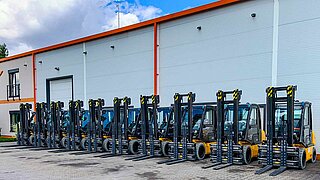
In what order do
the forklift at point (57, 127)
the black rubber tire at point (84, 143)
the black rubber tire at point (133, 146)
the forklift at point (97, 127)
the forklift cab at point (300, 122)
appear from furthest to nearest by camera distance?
the forklift at point (57, 127) < the black rubber tire at point (84, 143) < the forklift at point (97, 127) < the black rubber tire at point (133, 146) < the forklift cab at point (300, 122)

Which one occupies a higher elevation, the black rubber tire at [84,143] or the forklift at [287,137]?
the forklift at [287,137]

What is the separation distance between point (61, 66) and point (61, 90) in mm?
1675

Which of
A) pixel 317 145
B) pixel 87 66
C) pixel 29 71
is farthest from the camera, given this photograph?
pixel 29 71

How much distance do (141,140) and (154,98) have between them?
5.58ft

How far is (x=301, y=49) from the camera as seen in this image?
37.3 ft

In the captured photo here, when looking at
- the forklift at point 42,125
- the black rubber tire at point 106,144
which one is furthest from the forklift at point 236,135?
the forklift at point 42,125

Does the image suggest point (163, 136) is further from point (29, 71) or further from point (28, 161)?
point (29, 71)

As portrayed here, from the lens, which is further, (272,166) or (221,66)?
(221,66)

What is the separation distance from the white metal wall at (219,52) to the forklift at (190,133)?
2095 millimetres

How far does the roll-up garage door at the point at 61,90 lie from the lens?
21438mm

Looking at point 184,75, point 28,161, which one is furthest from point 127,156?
point 184,75

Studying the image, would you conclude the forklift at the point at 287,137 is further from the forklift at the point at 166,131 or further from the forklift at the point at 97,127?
the forklift at the point at 97,127

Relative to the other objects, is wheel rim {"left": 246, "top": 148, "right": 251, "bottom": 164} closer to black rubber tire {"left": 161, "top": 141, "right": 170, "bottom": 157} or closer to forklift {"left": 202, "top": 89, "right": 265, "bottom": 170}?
forklift {"left": 202, "top": 89, "right": 265, "bottom": 170}

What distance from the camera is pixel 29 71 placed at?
23.8 m
